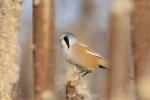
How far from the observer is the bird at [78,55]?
2697mm

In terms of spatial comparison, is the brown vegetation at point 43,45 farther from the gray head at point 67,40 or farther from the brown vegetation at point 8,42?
the brown vegetation at point 8,42

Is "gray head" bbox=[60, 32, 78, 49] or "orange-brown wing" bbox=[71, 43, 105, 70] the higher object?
"gray head" bbox=[60, 32, 78, 49]

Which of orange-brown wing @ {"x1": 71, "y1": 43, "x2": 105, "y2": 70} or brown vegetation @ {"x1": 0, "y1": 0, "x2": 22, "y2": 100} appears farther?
orange-brown wing @ {"x1": 71, "y1": 43, "x2": 105, "y2": 70}

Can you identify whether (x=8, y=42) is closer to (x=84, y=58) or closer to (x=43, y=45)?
(x=43, y=45)

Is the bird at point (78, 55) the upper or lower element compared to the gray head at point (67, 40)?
lower

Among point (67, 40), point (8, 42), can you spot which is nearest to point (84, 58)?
point (67, 40)

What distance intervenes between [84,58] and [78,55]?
0.15ft

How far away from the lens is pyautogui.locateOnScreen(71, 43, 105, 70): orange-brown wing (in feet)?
9.00

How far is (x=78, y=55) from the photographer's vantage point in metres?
2.75

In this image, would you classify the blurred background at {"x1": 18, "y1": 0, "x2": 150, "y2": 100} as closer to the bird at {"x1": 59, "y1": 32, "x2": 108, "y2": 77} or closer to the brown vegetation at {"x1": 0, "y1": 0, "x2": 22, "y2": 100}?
the bird at {"x1": 59, "y1": 32, "x2": 108, "y2": 77}

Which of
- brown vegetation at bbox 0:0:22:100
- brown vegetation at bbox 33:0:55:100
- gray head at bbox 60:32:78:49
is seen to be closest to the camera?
brown vegetation at bbox 0:0:22:100

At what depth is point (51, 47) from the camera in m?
2.92

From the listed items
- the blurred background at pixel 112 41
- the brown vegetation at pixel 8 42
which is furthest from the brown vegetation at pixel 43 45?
the brown vegetation at pixel 8 42

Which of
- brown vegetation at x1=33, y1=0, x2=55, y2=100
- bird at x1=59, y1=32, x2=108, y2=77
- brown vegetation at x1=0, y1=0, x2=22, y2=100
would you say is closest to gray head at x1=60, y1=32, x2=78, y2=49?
bird at x1=59, y1=32, x2=108, y2=77
